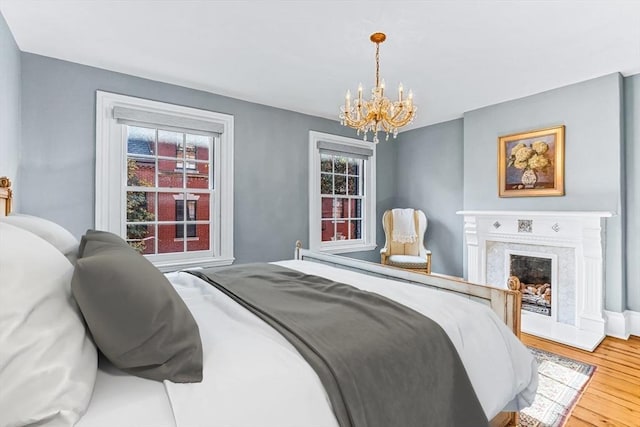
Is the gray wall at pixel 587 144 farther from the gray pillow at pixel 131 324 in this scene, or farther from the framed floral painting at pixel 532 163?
the gray pillow at pixel 131 324

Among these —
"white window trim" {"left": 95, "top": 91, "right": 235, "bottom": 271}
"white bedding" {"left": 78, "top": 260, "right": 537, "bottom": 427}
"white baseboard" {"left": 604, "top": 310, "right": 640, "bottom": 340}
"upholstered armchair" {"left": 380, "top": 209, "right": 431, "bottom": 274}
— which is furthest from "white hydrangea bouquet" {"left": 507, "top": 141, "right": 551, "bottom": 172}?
"white window trim" {"left": 95, "top": 91, "right": 235, "bottom": 271}

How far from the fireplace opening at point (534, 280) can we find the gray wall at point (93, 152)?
253 cm

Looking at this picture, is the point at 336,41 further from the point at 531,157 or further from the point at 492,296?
the point at 531,157

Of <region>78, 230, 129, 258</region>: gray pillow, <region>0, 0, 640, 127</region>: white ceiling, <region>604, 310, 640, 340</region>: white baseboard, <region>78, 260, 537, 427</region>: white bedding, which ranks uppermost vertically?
<region>0, 0, 640, 127</region>: white ceiling

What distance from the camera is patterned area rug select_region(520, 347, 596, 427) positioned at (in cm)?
186

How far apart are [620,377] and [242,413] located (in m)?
2.92

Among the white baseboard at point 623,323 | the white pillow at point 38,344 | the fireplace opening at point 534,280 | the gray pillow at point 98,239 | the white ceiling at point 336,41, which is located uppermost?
the white ceiling at point 336,41

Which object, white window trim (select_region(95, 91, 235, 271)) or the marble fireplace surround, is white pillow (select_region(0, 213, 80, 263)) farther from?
the marble fireplace surround

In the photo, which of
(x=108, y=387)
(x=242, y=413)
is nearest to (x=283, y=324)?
(x=242, y=413)

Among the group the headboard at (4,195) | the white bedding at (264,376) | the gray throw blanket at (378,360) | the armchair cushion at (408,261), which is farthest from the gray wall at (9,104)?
the armchair cushion at (408,261)

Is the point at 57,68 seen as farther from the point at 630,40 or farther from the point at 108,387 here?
the point at 630,40

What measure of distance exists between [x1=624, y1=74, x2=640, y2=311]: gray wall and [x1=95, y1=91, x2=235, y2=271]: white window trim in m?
4.06

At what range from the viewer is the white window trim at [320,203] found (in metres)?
4.27

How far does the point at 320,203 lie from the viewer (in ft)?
14.4
